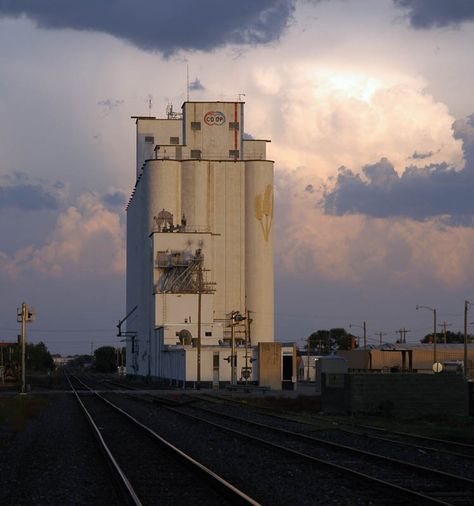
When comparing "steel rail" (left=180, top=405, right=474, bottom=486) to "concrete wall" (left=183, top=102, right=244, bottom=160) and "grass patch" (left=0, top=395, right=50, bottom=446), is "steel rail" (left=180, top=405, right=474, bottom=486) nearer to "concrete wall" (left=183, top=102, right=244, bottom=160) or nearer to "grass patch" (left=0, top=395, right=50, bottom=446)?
"grass patch" (left=0, top=395, right=50, bottom=446)

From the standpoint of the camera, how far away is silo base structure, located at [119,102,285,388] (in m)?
88.6

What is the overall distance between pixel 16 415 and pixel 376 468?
2202cm

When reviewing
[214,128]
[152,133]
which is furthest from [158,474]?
[152,133]

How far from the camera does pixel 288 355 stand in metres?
80.3

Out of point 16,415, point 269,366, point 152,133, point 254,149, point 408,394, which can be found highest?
point 152,133

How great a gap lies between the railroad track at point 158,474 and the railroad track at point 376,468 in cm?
243

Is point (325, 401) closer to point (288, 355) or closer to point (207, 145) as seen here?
point (288, 355)

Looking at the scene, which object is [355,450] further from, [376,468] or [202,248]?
[202,248]

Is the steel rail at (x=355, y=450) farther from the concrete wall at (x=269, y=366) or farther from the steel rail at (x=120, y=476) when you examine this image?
the concrete wall at (x=269, y=366)

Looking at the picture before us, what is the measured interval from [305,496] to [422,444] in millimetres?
9860

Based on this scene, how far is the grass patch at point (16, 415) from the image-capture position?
28.6 m

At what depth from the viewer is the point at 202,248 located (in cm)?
9325

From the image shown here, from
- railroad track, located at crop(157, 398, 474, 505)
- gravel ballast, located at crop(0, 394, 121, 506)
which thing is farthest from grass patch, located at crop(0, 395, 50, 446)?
railroad track, located at crop(157, 398, 474, 505)

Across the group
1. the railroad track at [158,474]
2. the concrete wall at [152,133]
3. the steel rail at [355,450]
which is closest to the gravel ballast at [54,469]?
the railroad track at [158,474]
